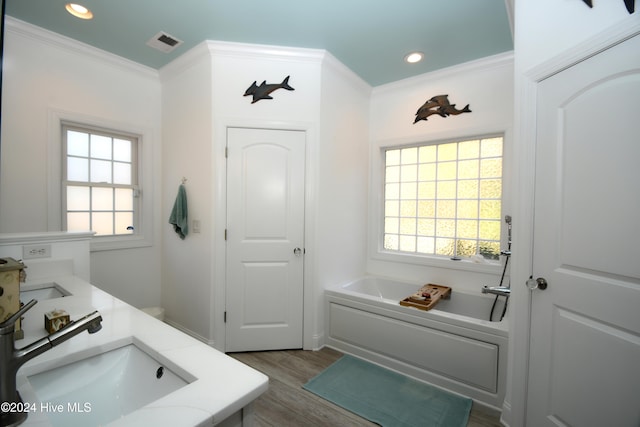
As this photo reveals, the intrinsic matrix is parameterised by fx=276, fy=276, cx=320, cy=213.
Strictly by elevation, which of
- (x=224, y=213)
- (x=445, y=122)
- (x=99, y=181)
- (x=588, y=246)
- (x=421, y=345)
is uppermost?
(x=445, y=122)

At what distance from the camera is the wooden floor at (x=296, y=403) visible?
67.7 inches

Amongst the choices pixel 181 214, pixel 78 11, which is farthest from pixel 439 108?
pixel 78 11

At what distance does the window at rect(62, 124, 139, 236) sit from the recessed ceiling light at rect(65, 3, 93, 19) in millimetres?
927

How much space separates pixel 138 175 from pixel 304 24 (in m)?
2.24

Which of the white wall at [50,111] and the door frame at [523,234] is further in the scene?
the white wall at [50,111]

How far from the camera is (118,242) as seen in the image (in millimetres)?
2734

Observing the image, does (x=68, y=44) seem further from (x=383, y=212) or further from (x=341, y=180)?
(x=383, y=212)

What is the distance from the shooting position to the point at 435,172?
3.01 metres

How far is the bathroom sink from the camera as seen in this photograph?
1.51 meters

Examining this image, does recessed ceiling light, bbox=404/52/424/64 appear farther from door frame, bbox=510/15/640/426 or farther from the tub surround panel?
the tub surround panel

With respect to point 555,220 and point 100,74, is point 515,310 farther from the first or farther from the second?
point 100,74

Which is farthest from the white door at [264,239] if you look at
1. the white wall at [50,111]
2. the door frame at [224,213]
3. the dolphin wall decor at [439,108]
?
the dolphin wall decor at [439,108]

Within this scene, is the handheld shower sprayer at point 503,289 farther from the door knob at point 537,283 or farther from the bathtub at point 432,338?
the door knob at point 537,283

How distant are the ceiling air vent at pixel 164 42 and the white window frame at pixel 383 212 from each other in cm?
219
